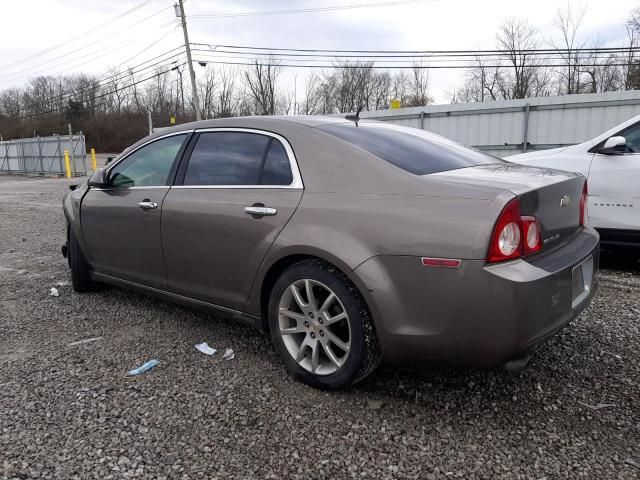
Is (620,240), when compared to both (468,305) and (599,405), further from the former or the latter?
(468,305)

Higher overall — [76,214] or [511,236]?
[511,236]

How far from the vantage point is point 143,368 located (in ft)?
10.0

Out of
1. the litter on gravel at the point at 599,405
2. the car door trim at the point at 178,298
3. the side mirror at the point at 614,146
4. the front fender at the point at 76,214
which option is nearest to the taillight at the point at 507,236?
the litter on gravel at the point at 599,405

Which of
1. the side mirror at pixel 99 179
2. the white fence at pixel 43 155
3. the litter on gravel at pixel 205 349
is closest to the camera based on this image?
the litter on gravel at pixel 205 349

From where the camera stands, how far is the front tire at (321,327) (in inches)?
99.7

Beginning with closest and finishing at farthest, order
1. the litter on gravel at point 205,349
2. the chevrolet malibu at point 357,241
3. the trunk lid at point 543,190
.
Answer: the chevrolet malibu at point 357,241 < the trunk lid at point 543,190 < the litter on gravel at point 205,349

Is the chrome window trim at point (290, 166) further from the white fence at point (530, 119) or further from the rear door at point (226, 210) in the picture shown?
the white fence at point (530, 119)

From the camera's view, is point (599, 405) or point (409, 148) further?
point (409, 148)

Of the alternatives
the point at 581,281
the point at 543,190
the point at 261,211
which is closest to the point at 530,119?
the point at 581,281

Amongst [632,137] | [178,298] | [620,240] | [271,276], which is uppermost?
[632,137]

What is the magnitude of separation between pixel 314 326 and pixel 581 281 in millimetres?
1403

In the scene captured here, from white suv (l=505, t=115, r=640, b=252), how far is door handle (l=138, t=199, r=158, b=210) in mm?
4007

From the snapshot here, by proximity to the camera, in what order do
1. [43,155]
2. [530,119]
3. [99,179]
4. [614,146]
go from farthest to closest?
[43,155], [530,119], [614,146], [99,179]

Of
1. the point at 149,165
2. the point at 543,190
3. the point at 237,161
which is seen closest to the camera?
the point at 543,190
